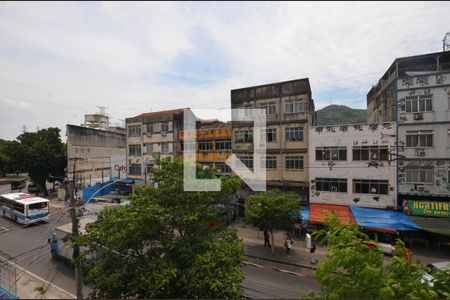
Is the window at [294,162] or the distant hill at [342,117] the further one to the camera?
the distant hill at [342,117]

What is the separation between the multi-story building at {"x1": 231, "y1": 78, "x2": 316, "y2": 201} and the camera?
21656 mm

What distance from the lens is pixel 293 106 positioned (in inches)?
870

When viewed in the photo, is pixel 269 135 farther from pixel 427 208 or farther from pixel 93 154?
pixel 93 154

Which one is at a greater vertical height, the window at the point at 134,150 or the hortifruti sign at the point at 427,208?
the window at the point at 134,150

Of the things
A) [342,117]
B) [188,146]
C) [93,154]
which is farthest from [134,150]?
[342,117]

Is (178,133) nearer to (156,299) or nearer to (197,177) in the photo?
(197,177)

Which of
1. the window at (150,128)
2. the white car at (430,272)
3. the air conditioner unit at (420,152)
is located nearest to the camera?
the white car at (430,272)

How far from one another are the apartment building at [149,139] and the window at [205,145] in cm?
312

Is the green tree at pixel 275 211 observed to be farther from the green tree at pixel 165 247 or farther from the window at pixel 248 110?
the window at pixel 248 110

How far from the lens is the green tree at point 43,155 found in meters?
32.3

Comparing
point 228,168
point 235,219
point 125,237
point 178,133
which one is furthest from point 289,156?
point 125,237

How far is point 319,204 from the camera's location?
2077cm

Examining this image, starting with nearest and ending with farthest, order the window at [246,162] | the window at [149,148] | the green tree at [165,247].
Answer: the green tree at [165,247] < the window at [246,162] < the window at [149,148]

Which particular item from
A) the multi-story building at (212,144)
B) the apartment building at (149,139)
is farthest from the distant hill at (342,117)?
the apartment building at (149,139)
